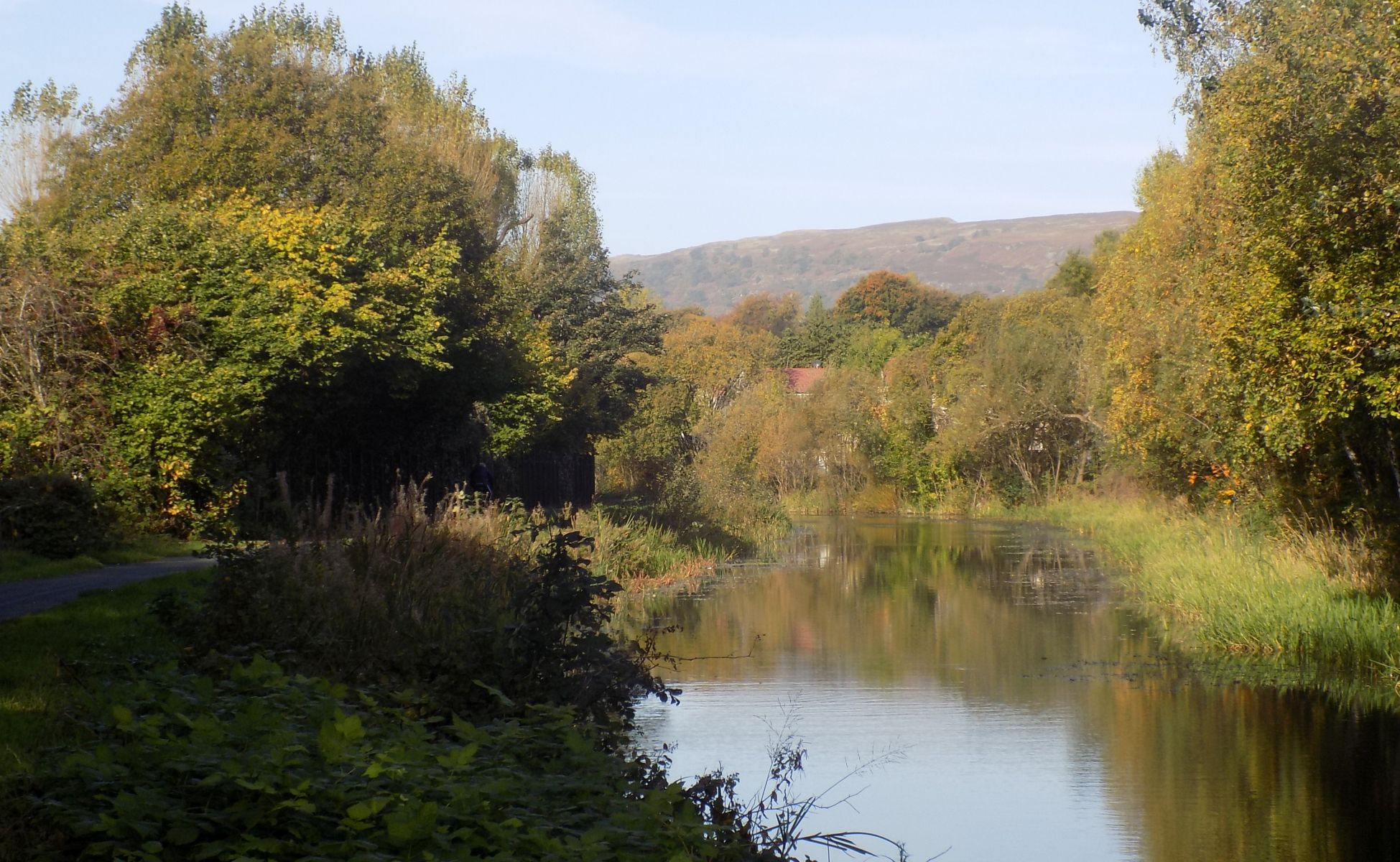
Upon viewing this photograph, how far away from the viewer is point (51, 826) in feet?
19.8

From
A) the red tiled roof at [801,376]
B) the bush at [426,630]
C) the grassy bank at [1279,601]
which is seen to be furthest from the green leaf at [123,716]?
the red tiled roof at [801,376]

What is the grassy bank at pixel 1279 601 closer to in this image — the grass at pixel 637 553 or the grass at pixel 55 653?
the grass at pixel 637 553

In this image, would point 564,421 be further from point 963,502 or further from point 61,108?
point 963,502

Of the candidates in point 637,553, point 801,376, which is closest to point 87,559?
point 637,553

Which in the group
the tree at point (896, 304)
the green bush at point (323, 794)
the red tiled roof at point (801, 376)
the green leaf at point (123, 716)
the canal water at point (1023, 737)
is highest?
the tree at point (896, 304)

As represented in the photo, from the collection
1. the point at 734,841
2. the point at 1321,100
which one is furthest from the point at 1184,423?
the point at 734,841

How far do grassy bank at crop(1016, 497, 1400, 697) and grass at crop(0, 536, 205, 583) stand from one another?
12.5 metres

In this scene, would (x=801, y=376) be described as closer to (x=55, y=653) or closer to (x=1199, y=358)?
(x=1199, y=358)

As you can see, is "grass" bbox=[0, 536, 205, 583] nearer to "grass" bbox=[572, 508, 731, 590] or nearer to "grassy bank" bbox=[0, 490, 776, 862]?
"grassy bank" bbox=[0, 490, 776, 862]

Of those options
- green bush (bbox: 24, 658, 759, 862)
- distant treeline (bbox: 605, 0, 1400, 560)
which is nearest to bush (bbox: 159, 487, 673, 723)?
green bush (bbox: 24, 658, 759, 862)

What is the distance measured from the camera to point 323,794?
6289 millimetres

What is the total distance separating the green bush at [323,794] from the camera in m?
5.91

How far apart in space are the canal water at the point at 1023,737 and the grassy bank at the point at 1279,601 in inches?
28.8

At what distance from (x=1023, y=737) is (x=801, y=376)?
76679 millimetres
